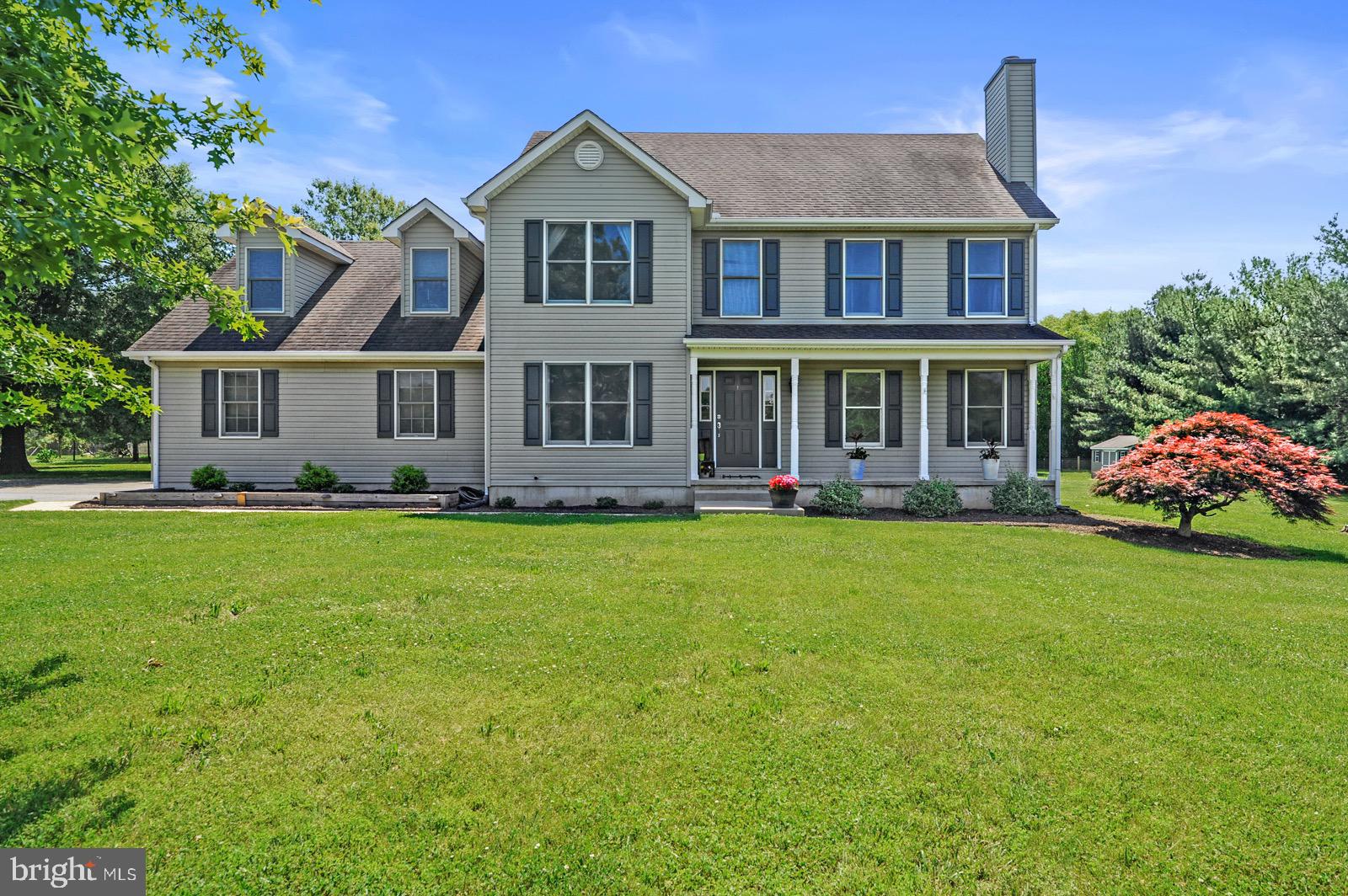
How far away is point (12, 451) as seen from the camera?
24.0 metres

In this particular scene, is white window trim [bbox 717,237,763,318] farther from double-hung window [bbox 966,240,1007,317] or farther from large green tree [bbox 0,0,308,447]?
large green tree [bbox 0,0,308,447]

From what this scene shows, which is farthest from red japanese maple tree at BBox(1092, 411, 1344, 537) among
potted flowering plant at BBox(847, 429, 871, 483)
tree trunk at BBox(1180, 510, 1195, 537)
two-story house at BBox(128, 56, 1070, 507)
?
potted flowering plant at BBox(847, 429, 871, 483)

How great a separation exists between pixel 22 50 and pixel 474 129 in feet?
37.5

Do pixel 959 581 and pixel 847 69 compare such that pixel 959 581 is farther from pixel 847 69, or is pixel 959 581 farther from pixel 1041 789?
pixel 847 69

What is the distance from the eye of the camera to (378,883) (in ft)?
9.30

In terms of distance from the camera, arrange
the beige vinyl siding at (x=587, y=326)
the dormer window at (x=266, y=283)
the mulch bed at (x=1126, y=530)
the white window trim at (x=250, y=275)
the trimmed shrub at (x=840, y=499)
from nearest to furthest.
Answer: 1. the mulch bed at (x=1126, y=530)
2. the trimmed shrub at (x=840, y=499)
3. the beige vinyl siding at (x=587, y=326)
4. the white window trim at (x=250, y=275)
5. the dormer window at (x=266, y=283)

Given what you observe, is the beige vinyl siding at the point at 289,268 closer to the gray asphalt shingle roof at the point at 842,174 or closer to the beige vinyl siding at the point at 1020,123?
the gray asphalt shingle roof at the point at 842,174

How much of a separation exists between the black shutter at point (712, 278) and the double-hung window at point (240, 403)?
1071 centimetres

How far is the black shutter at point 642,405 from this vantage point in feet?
46.9

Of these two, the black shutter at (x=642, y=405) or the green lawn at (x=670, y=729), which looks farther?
the black shutter at (x=642, y=405)

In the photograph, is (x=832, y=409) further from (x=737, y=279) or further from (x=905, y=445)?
(x=737, y=279)

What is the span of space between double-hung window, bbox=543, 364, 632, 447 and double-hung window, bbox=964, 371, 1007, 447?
7.88 metres

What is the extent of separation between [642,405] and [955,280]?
25.4 ft

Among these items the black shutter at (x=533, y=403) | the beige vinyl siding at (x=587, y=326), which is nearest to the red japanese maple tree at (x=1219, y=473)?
the beige vinyl siding at (x=587, y=326)
